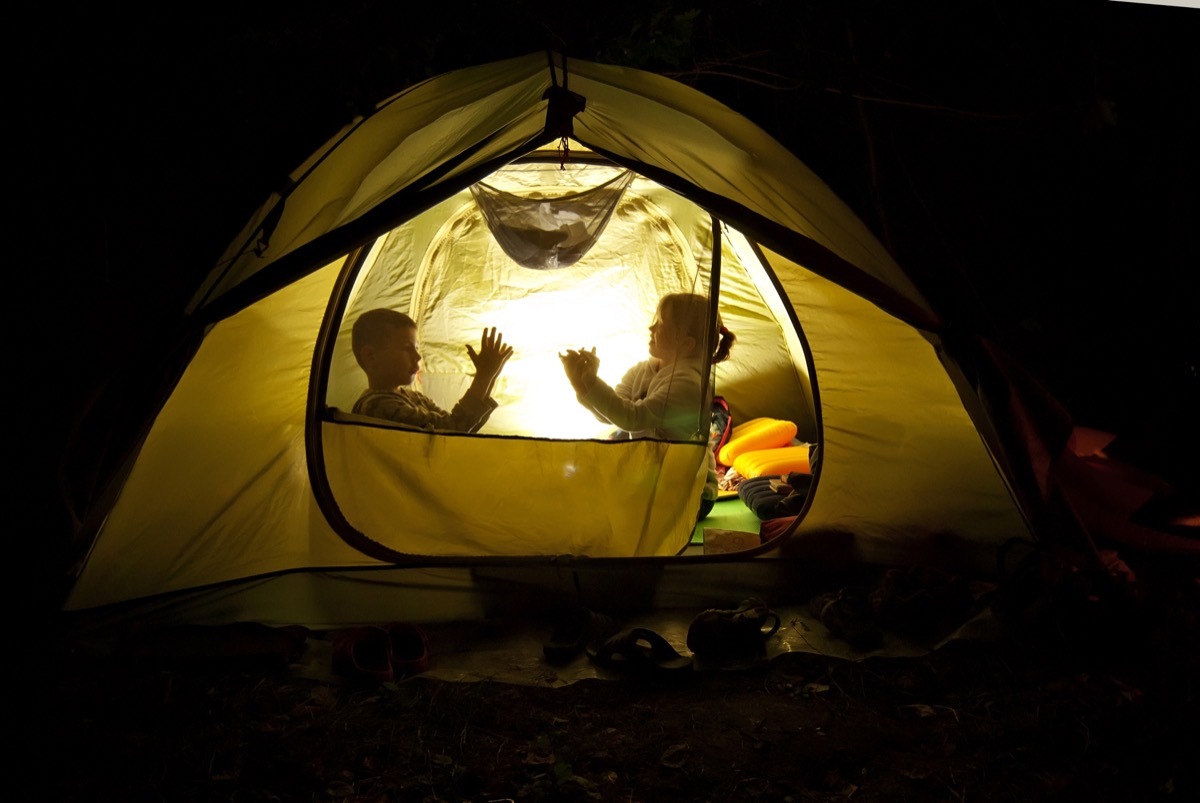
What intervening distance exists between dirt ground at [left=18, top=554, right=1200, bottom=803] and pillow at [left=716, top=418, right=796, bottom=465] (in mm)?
1258

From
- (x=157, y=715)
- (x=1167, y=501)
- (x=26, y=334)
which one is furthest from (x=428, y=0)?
(x=1167, y=501)

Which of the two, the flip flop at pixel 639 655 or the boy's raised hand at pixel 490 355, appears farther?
the boy's raised hand at pixel 490 355

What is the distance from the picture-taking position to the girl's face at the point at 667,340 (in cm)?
273

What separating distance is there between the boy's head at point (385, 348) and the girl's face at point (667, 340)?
0.80m

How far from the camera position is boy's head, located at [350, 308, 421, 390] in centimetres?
271

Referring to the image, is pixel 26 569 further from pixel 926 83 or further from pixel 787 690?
pixel 926 83

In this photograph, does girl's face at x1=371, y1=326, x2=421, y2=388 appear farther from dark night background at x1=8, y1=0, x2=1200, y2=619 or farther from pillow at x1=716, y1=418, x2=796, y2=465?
dark night background at x1=8, y1=0, x2=1200, y2=619

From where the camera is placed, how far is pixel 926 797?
1627 mm

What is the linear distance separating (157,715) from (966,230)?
4682mm

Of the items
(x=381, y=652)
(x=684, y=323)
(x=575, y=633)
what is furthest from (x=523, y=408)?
(x=381, y=652)

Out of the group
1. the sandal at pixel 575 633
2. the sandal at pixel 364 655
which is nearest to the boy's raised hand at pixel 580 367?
the sandal at pixel 575 633

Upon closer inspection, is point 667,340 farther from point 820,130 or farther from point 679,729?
point 820,130

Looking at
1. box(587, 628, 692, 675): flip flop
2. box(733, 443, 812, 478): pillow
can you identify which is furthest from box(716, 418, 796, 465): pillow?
box(587, 628, 692, 675): flip flop

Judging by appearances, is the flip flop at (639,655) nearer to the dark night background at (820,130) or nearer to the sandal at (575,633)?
the sandal at (575,633)
